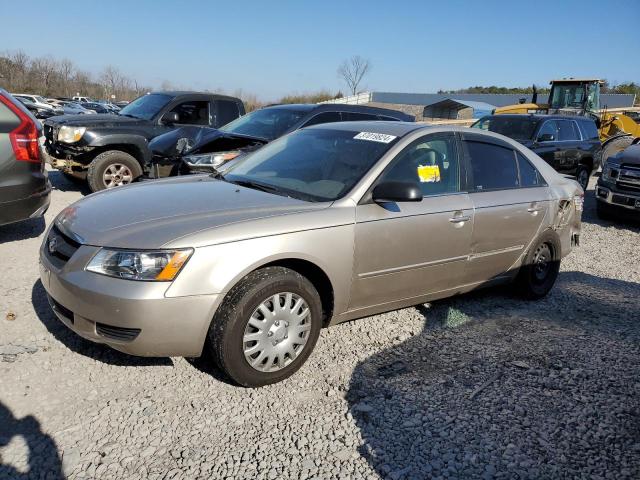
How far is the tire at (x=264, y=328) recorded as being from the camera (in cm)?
289

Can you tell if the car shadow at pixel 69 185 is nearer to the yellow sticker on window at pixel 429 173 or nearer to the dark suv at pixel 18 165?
the dark suv at pixel 18 165

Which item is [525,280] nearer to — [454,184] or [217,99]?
[454,184]

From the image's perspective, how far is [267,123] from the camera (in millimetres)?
7285

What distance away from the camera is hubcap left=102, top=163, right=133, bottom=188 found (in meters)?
7.89

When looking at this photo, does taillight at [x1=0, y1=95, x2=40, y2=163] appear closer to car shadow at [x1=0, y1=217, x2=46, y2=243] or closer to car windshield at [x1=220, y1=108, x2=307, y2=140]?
car shadow at [x1=0, y1=217, x2=46, y2=243]

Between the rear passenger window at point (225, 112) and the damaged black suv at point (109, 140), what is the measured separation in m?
0.28

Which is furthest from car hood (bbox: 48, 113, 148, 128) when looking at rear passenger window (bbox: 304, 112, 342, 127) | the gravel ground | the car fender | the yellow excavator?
the yellow excavator

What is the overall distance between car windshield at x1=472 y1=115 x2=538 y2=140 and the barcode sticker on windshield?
713cm

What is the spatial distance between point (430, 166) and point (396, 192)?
0.77m

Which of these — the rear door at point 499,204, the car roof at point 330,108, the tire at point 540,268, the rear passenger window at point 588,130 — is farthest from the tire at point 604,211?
the rear door at point 499,204

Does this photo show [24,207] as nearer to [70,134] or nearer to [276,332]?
[70,134]

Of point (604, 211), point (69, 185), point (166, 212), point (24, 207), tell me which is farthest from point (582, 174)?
point (24, 207)

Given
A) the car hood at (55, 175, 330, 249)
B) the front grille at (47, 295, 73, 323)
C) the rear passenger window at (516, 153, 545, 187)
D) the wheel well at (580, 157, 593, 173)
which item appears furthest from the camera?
the wheel well at (580, 157, 593, 173)

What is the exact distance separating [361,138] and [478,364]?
1.90 m
